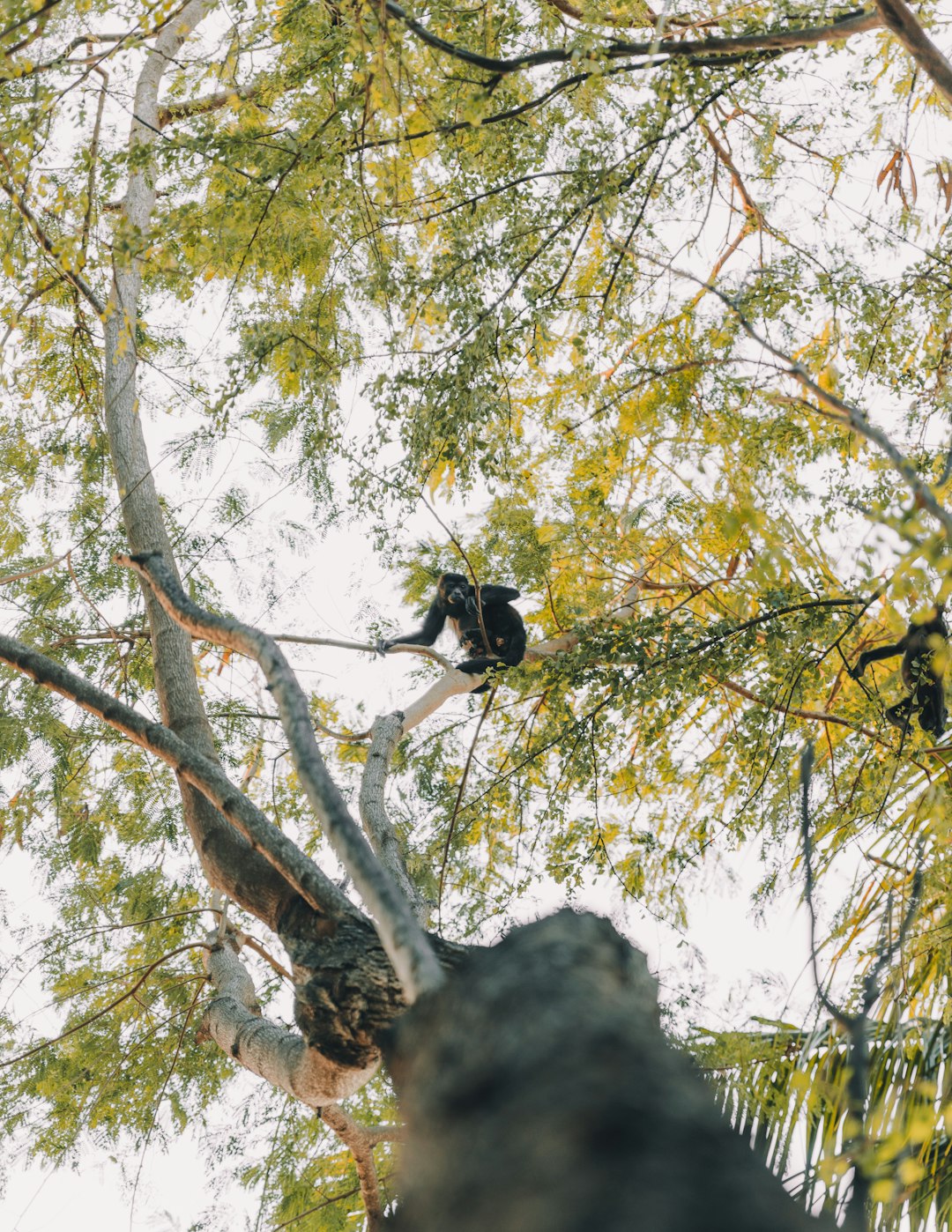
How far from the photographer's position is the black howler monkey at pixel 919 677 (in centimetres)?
352

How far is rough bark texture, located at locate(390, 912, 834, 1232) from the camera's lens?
2.67ft

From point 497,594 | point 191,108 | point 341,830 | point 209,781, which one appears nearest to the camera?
point 341,830

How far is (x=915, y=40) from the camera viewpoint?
2.81 metres

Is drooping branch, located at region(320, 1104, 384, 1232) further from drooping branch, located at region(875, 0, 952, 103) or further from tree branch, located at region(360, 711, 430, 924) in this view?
drooping branch, located at region(875, 0, 952, 103)

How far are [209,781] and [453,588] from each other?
15.2ft

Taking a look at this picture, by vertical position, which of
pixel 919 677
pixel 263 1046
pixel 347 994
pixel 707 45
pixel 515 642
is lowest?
pixel 347 994

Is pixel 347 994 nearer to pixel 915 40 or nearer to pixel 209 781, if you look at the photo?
pixel 209 781

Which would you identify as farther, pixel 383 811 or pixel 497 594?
pixel 497 594

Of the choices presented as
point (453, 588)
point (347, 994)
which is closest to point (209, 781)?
point (347, 994)

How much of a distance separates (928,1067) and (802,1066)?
400 millimetres

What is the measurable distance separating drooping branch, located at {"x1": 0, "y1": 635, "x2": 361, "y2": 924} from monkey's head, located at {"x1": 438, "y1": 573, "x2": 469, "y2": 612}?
14.2 ft

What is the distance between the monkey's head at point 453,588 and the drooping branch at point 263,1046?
339 centimetres

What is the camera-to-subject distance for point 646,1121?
880 mm

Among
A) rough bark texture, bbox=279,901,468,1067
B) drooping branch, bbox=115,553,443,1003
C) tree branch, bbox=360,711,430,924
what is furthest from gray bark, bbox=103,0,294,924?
drooping branch, bbox=115,553,443,1003
